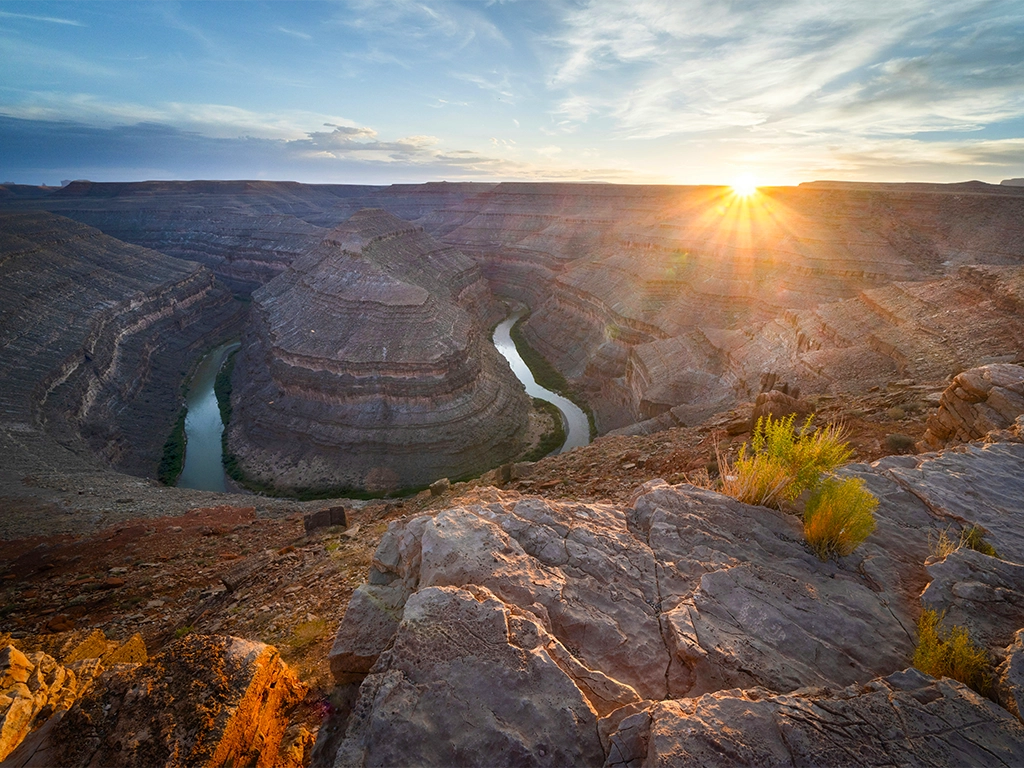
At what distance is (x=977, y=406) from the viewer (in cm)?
861

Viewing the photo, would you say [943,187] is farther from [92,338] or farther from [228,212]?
[228,212]

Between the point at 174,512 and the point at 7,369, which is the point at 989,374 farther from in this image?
the point at 7,369

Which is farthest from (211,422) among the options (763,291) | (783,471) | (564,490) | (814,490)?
(763,291)

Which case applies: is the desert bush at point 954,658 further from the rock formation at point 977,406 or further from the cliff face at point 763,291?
the cliff face at point 763,291

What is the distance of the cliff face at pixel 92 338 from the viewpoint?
26594mm

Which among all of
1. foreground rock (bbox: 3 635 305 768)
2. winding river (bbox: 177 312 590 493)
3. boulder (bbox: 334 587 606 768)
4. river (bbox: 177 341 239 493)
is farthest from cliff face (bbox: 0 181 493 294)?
boulder (bbox: 334 587 606 768)

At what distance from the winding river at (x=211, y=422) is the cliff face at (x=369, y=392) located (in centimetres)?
166

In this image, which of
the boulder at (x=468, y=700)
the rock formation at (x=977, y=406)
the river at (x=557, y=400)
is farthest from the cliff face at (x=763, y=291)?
the boulder at (x=468, y=700)

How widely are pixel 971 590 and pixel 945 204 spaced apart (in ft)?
159

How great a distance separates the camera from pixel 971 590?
4379 millimetres

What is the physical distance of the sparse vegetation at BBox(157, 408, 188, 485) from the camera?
27794mm

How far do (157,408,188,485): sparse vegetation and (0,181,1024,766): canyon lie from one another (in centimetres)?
134

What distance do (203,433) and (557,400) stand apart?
2566 centimetres

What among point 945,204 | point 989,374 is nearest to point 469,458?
point 989,374
